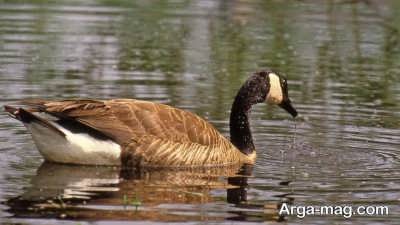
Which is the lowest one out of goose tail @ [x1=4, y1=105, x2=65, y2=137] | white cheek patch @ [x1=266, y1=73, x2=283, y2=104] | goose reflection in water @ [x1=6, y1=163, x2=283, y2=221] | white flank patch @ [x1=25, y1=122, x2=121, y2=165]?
goose reflection in water @ [x1=6, y1=163, x2=283, y2=221]

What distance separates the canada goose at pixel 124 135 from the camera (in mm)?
11453

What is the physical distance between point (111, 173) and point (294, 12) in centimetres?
1154

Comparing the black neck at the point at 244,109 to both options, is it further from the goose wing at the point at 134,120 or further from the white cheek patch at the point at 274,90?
the goose wing at the point at 134,120

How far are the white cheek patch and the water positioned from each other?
54 centimetres

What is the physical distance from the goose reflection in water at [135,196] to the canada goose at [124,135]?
0.15 metres

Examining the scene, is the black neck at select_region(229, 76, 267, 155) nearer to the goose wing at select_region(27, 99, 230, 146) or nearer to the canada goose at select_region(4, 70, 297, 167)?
the canada goose at select_region(4, 70, 297, 167)

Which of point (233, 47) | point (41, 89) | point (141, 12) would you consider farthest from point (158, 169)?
point (141, 12)

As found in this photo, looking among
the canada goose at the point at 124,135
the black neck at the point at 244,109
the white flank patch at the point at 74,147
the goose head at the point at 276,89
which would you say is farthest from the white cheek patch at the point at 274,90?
the white flank patch at the point at 74,147

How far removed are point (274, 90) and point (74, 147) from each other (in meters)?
2.71

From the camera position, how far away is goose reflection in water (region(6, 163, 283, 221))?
9672 mm

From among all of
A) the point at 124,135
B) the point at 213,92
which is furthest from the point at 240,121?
the point at 213,92

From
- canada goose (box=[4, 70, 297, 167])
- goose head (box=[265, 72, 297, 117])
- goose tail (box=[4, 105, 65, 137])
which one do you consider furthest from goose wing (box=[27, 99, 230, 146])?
goose head (box=[265, 72, 297, 117])

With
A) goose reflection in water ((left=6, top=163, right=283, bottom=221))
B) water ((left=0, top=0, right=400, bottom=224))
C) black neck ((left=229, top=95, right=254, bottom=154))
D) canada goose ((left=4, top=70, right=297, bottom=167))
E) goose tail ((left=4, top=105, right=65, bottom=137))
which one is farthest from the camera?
black neck ((left=229, top=95, right=254, bottom=154))

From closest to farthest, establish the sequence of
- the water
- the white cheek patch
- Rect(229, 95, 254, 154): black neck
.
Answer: the water, Rect(229, 95, 254, 154): black neck, the white cheek patch
